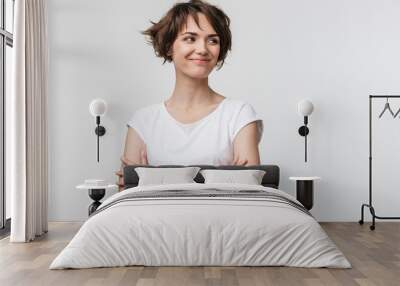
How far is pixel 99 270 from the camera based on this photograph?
4.62 meters

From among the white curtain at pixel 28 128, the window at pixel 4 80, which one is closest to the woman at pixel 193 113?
the white curtain at pixel 28 128

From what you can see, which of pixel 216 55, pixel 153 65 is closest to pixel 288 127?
pixel 216 55

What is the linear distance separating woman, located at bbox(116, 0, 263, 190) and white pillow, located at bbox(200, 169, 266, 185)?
0.53 meters

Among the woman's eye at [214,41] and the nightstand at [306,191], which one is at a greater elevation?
the woman's eye at [214,41]

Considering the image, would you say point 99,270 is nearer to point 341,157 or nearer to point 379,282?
point 379,282

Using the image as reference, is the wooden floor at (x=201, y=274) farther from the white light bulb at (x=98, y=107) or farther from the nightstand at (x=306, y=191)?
the white light bulb at (x=98, y=107)

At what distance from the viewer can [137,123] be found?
755 cm

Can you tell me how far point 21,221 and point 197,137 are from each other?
87.8 inches

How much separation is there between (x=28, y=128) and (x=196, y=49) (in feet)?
7.04

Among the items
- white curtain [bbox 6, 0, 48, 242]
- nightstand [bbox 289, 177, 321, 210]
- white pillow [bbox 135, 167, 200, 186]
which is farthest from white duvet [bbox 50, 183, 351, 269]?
nightstand [bbox 289, 177, 321, 210]

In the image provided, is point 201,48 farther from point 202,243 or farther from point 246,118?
point 202,243

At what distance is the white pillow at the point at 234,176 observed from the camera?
258 inches

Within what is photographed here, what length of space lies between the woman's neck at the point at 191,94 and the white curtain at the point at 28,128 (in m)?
1.56

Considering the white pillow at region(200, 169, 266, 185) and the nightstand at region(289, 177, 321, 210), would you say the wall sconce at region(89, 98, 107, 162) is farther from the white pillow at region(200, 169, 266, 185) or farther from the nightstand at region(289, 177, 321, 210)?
the nightstand at region(289, 177, 321, 210)
